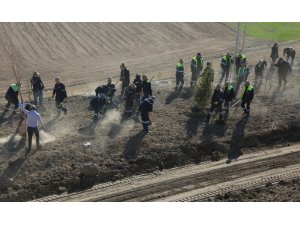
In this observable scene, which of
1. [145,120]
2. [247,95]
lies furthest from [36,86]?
[247,95]

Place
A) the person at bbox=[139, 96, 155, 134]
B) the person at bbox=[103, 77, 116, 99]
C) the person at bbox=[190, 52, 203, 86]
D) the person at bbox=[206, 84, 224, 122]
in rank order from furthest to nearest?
the person at bbox=[190, 52, 203, 86] → the person at bbox=[103, 77, 116, 99] → the person at bbox=[206, 84, 224, 122] → the person at bbox=[139, 96, 155, 134]

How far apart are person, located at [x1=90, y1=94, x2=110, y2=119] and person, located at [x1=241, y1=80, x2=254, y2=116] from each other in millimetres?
5805

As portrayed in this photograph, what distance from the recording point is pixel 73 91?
2288 centimetres

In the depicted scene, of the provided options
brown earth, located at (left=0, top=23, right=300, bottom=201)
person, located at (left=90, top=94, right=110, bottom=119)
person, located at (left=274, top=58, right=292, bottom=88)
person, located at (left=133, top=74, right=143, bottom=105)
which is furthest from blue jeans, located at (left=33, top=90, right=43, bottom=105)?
person, located at (left=274, top=58, right=292, bottom=88)

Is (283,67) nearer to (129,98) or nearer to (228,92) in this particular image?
(228,92)

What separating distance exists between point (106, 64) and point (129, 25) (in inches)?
282

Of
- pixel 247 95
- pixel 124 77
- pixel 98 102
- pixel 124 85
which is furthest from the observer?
pixel 124 85

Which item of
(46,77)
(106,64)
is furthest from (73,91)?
(106,64)

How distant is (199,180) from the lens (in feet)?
50.8

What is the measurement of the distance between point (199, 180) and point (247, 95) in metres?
5.29

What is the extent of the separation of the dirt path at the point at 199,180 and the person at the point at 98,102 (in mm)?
4292

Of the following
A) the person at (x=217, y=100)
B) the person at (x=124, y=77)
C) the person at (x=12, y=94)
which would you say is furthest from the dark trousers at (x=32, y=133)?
the person at (x=217, y=100)

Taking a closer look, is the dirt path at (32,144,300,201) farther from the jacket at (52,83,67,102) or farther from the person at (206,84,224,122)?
the jacket at (52,83,67,102)

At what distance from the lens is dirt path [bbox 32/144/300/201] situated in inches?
574
